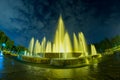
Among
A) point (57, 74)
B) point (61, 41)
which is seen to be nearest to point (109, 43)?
point (61, 41)

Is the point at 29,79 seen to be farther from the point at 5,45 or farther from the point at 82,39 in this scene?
the point at 5,45

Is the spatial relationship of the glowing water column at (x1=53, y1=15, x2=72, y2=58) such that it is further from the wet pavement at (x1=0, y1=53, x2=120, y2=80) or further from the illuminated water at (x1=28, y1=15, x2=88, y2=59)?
the wet pavement at (x1=0, y1=53, x2=120, y2=80)

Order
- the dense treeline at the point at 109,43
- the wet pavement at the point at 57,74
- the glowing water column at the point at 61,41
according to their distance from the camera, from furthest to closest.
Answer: the dense treeline at the point at 109,43, the glowing water column at the point at 61,41, the wet pavement at the point at 57,74

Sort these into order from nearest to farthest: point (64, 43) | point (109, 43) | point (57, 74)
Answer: point (57, 74)
point (64, 43)
point (109, 43)

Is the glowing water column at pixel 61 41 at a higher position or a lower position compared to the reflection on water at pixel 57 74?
higher

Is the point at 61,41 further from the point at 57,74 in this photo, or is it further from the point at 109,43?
the point at 109,43

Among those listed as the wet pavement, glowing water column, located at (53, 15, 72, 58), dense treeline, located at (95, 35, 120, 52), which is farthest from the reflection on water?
dense treeline, located at (95, 35, 120, 52)

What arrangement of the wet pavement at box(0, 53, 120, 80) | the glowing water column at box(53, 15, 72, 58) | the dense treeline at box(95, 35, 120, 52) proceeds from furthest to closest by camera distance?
the dense treeline at box(95, 35, 120, 52) → the glowing water column at box(53, 15, 72, 58) → the wet pavement at box(0, 53, 120, 80)

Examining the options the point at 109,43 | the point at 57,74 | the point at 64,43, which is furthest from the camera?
the point at 109,43

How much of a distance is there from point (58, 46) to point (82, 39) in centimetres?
634

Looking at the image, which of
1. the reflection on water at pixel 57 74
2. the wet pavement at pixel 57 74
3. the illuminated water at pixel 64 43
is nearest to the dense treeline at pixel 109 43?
the illuminated water at pixel 64 43

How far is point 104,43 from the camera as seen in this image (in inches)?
3765

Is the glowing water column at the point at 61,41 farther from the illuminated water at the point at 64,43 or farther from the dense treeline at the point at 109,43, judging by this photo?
the dense treeline at the point at 109,43

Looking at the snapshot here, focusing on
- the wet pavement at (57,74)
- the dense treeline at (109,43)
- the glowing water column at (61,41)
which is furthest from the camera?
the dense treeline at (109,43)
